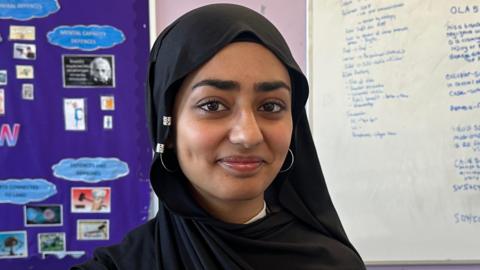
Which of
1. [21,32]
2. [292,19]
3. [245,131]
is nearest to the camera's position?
[245,131]

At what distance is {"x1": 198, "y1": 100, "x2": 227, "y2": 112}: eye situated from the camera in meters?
0.72

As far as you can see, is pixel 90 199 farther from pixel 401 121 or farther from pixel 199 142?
pixel 401 121

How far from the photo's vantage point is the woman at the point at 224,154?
713mm

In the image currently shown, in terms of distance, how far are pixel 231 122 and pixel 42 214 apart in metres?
1.10

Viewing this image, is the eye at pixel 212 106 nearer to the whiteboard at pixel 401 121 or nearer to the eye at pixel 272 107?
the eye at pixel 272 107

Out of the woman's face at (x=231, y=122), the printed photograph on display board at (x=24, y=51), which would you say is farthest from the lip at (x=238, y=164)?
the printed photograph on display board at (x=24, y=51)

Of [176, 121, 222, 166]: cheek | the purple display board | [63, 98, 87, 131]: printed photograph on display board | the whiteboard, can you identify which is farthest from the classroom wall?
[176, 121, 222, 166]: cheek

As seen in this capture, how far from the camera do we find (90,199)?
1.49 metres

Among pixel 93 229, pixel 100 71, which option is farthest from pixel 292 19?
pixel 93 229

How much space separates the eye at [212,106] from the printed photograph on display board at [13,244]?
1.14 metres

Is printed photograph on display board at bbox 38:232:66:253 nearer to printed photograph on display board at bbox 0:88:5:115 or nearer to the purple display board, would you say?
the purple display board

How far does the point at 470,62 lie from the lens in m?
1.46

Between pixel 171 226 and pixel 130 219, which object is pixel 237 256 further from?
pixel 130 219

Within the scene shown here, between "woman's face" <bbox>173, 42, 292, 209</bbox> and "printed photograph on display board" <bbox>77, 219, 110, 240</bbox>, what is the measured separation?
36.0 inches
